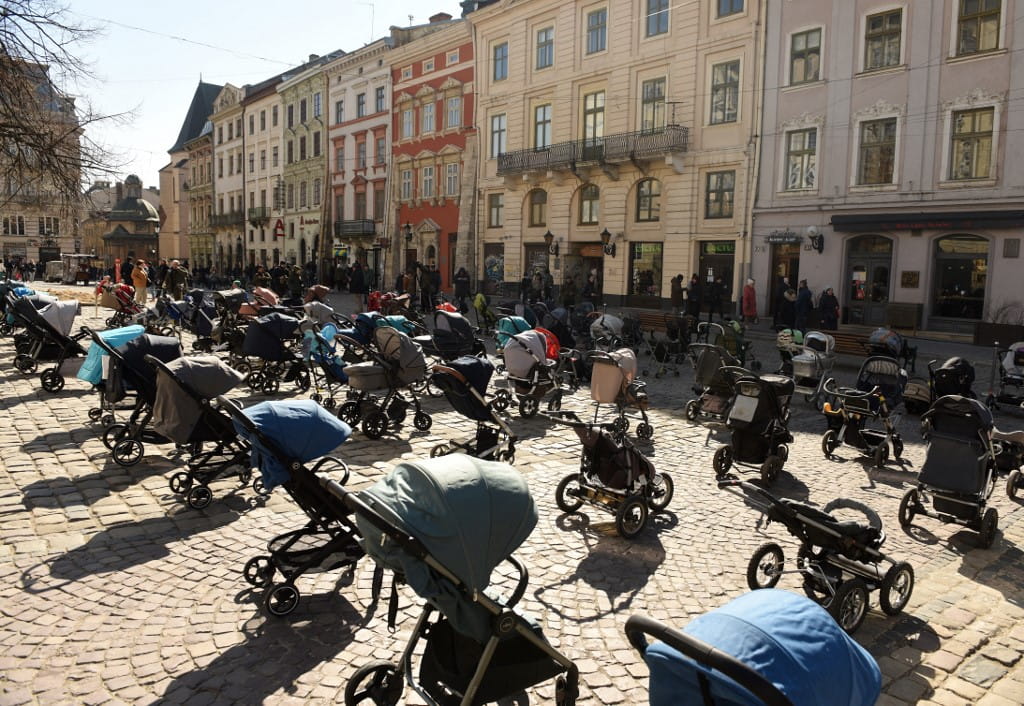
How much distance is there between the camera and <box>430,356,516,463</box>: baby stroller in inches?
332

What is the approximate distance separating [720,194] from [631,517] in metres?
22.6

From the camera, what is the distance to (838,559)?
17.9ft

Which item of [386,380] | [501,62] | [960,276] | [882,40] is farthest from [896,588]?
[501,62]

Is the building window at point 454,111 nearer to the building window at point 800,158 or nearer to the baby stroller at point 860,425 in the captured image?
the building window at point 800,158

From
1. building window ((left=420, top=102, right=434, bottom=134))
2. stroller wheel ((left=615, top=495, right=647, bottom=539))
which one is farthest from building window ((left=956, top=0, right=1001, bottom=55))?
building window ((left=420, top=102, right=434, bottom=134))

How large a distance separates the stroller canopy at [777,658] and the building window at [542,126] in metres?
32.4

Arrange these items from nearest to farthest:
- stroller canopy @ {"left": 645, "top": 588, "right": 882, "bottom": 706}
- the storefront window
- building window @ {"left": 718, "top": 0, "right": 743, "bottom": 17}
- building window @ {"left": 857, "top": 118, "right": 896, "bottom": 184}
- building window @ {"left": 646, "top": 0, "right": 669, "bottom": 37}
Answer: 1. stroller canopy @ {"left": 645, "top": 588, "right": 882, "bottom": 706}
2. the storefront window
3. building window @ {"left": 857, "top": 118, "right": 896, "bottom": 184}
4. building window @ {"left": 718, "top": 0, "right": 743, "bottom": 17}
5. building window @ {"left": 646, "top": 0, "right": 669, "bottom": 37}

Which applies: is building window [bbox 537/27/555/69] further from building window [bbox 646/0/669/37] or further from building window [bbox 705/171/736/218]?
building window [bbox 705/171/736/218]

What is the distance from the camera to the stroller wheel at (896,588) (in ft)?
17.1

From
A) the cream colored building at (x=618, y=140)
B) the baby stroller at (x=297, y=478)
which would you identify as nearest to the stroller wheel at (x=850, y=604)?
the baby stroller at (x=297, y=478)

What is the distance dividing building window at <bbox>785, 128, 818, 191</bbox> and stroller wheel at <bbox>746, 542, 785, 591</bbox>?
21361 millimetres

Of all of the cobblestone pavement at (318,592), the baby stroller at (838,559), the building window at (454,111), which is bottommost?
Answer: the cobblestone pavement at (318,592)

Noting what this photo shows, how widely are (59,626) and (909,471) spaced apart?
28.8 feet

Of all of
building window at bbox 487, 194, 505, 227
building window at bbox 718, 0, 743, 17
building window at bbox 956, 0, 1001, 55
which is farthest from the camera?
building window at bbox 487, 194, 505, 227
